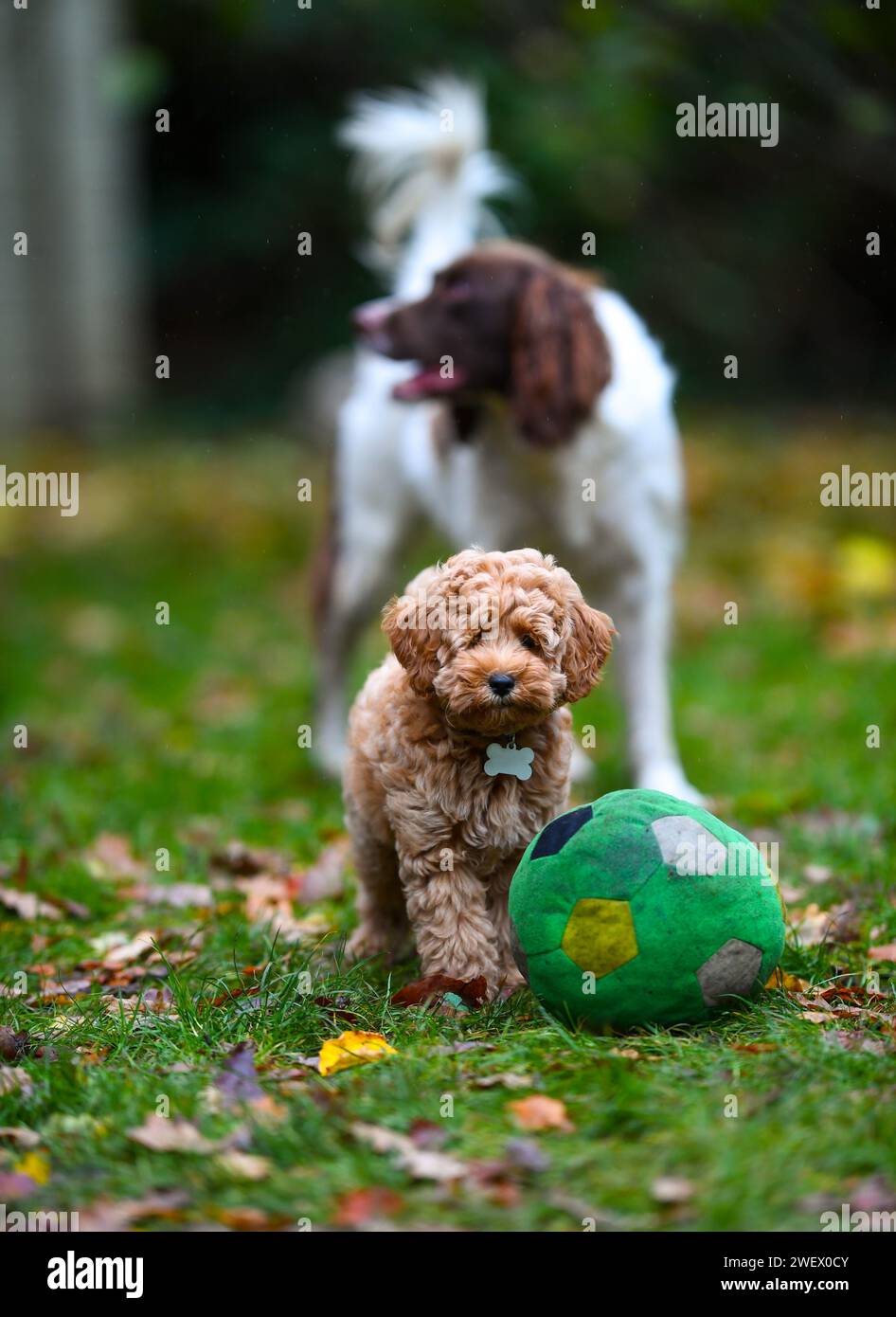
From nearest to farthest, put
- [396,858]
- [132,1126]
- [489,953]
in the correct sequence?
[132,1126] < [489,953] < [396,858]

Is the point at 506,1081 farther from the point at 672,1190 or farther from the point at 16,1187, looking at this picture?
the point at 16,1187

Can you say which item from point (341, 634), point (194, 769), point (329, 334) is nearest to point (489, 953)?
point (194, 769)

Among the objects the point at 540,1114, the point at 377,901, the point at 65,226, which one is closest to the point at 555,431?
the point at 377,901

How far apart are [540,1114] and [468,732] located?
932mm

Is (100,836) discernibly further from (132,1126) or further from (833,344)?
(833,344)

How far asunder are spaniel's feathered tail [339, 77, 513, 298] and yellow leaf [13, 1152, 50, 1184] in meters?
4.33

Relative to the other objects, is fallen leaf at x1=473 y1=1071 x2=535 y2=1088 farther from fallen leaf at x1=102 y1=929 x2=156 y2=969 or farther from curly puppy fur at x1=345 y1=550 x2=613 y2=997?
fallen leaf at x1=102 y1=929 x2=156 y2=969

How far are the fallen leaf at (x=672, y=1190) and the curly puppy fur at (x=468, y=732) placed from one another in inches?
39.8

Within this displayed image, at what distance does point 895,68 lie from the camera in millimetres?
8875

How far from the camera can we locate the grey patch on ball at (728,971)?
3266mm

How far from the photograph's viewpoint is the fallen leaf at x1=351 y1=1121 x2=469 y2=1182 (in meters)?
2.75

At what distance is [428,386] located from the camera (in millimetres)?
5664
